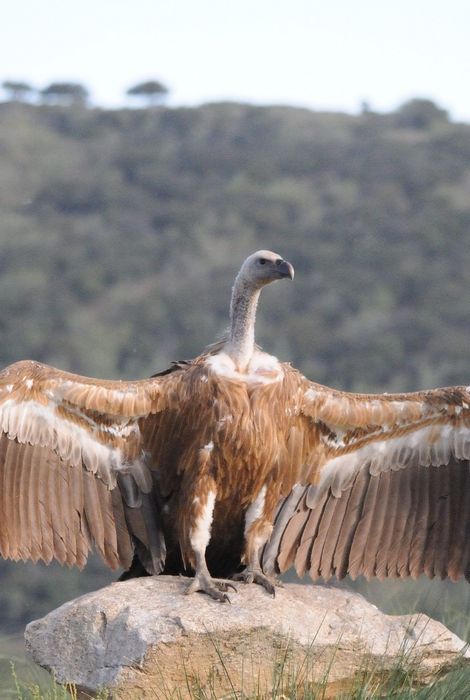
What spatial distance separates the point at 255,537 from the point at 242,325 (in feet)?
4.25

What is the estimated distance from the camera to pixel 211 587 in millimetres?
7883

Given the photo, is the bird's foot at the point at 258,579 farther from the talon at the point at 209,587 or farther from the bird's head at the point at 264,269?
the bird's head at the point at 264,269

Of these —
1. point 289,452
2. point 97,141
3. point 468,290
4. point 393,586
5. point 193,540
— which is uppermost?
point 97,141

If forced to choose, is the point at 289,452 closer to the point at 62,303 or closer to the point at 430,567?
the point at 430,567

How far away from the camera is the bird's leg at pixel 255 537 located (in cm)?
835

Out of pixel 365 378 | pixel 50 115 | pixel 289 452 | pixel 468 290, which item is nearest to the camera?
pixel 289 452

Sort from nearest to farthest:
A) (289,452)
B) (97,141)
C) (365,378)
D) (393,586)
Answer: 1. (289,452)
2. (393,586)
3. (365,378)
4. (97,141)

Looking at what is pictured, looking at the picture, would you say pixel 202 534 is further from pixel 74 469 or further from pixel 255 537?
pixel 74 469

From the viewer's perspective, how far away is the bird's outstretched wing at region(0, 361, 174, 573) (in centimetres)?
820

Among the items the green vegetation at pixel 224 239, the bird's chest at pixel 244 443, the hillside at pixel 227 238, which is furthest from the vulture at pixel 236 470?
the hillside at pixel 227 238

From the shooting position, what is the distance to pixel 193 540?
27.0 feet

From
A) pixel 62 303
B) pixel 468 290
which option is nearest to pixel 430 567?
pixel 468 290

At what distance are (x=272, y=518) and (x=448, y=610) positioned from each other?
198 centimetres

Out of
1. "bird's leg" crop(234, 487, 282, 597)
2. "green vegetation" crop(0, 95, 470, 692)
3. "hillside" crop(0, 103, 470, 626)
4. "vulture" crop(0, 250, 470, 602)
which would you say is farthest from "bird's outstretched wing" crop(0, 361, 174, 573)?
"hillside" crop(0, 103, 470, 626)
